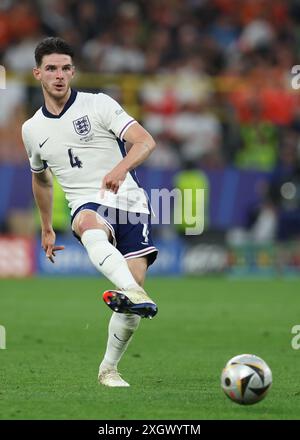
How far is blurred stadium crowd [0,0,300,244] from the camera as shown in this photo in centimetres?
2089

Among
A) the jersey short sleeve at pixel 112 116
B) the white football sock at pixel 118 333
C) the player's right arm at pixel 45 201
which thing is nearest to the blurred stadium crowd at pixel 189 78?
the player's right arm at pixel 45 201

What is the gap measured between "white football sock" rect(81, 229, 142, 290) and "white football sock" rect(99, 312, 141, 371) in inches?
20.3

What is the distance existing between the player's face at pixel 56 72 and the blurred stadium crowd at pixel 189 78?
12.4m

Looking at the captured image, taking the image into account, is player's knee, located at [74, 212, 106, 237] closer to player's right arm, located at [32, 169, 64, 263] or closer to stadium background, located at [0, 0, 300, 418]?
player's right arm, located at [32, 169, 64, 263]

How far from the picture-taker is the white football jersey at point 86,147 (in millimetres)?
7641

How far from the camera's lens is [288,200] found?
20938 mm

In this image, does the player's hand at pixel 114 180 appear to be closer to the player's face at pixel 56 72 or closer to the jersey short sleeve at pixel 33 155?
the player's face at pixel 56 72

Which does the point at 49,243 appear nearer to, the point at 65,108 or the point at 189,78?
the point at 65,108

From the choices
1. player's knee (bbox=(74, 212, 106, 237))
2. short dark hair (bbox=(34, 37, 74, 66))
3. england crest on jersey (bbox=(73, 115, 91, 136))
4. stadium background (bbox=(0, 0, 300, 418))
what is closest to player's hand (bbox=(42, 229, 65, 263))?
player's knee (bbox=(74, 212, 106, 237))

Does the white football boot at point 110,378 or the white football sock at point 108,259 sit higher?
the white football sock at point 108,259

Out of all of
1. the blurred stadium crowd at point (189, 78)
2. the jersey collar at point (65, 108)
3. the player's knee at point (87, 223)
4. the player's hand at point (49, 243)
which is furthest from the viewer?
the blurred stadium crowd at point (189, 78)

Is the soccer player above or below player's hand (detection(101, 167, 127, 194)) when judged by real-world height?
Result: above

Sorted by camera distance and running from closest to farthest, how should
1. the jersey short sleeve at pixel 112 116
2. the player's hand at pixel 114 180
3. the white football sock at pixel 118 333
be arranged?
the player's hand at pixel 114 180, the jersey short sleeve at pixel 112 116, the white football sock at pixel 118 333
